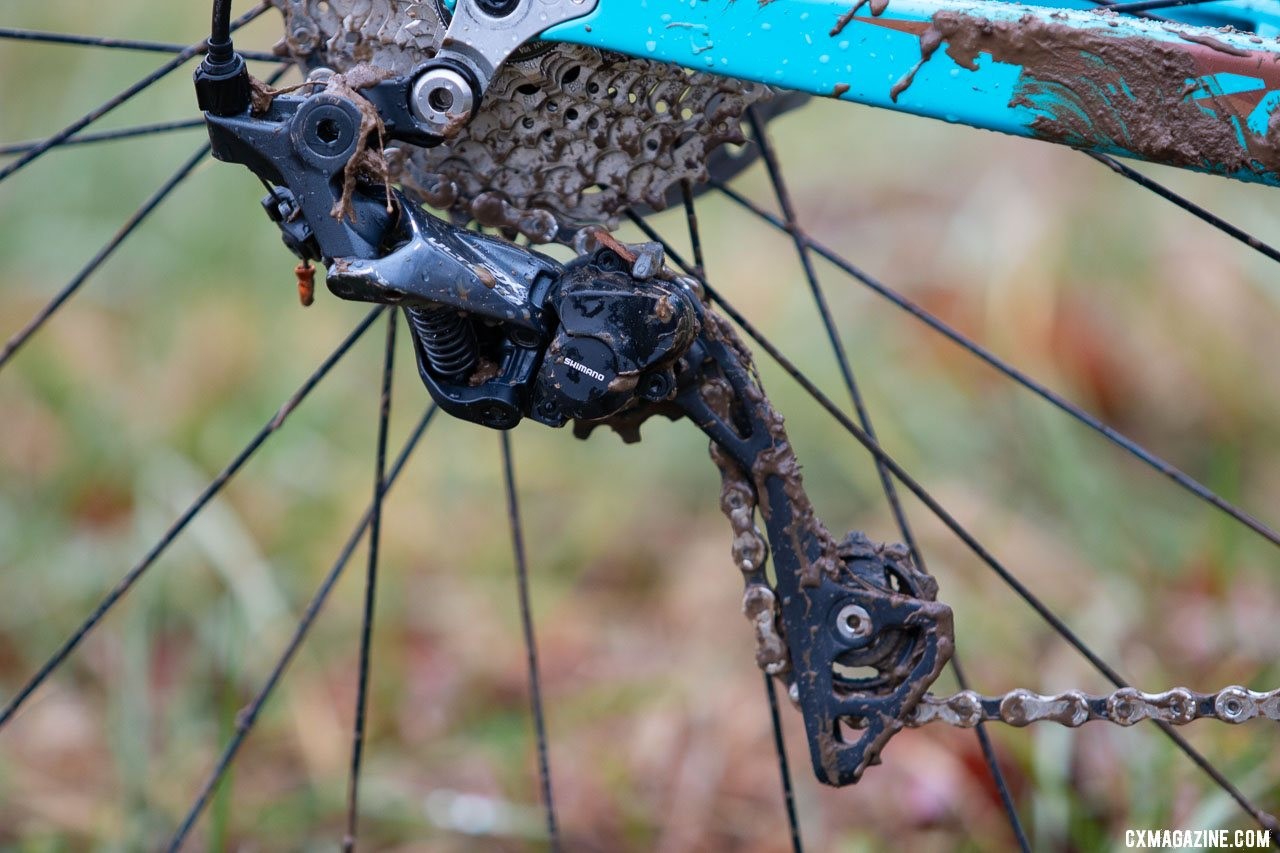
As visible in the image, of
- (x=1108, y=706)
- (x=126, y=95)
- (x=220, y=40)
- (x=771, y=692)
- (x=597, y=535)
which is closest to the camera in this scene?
(x=220, y=40)

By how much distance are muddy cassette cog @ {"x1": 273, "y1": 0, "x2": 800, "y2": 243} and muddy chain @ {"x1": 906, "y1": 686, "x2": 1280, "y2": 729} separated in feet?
1.29

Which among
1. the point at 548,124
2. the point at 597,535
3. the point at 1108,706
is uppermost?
the point at 548,124

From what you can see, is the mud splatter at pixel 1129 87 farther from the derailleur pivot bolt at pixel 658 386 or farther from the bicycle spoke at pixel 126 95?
the bicycle spoke at pixel 126 95

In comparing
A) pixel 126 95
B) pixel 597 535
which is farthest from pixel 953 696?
pixel 597 535

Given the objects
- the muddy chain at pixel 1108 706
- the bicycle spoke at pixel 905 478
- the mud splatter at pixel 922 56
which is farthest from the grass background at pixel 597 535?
the mud splatter at pixel 922 56

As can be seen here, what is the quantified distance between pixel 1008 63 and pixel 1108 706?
420 mm

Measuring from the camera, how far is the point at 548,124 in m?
0.86

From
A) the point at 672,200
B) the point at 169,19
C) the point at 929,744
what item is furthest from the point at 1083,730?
the point at 169,19

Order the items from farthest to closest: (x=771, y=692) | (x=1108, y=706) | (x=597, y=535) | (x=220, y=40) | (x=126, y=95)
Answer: (x=597, y=535) → (x=771, y=692) → (x=126, y=95) → (x=1108, y=706) → (x=220, y=40)

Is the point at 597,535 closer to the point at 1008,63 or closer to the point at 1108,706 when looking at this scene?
the point at 1108,706

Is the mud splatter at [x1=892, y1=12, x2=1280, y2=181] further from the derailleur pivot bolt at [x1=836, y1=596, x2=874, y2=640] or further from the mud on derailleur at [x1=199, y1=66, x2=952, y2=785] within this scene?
the derailleur pivot bolt at [x1=836, y1=596, x2=874, y2=640]

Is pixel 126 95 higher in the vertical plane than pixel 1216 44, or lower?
lower

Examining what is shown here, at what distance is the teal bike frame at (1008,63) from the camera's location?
2.46 ft

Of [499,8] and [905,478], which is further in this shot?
[905,478]
